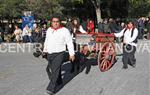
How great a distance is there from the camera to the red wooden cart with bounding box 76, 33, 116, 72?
40.7ft

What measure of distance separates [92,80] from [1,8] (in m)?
26.0

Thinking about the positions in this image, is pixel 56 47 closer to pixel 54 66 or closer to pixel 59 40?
pixel 59 40

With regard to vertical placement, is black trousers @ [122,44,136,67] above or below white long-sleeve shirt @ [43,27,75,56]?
Result: below

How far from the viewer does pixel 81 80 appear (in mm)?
10812

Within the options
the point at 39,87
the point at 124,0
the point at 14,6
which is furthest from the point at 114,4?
the point at 39,87

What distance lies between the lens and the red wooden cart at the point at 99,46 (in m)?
12.4

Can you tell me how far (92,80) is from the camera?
1084 centimetres

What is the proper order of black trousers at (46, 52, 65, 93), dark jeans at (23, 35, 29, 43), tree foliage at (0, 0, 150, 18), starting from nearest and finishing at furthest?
black trousers at (46, 52, 65, 93) < dark jeans at (23, 35, 29, 43) < tree foliage at (0, 0, 150, 18)

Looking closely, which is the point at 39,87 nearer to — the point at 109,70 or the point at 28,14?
the point at 109,70

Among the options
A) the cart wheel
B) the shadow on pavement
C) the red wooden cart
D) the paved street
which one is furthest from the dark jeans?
the cart wheel

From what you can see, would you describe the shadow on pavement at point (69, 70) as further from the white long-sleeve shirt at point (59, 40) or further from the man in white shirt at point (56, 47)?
the white long-sleeve shirt at point (59, 40)

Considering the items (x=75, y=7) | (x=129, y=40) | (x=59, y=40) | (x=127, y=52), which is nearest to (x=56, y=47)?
(x=59, y=40)

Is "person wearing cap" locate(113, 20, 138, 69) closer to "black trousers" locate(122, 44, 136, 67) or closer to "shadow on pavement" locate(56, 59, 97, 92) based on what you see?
"black trousers" locate(122, 44, 136, 67)

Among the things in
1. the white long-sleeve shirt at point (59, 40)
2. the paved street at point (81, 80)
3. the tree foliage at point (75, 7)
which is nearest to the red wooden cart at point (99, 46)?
the paved street at point (81, 80)
